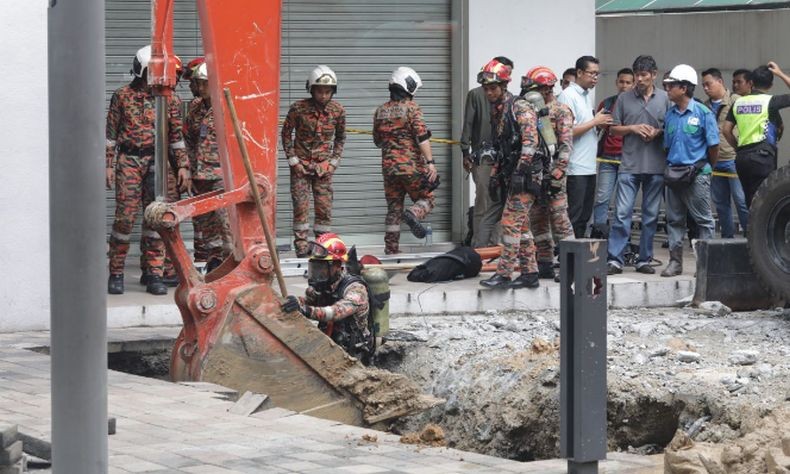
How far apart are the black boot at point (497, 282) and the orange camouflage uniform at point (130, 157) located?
108 inches

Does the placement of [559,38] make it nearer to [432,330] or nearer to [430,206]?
[430,206]

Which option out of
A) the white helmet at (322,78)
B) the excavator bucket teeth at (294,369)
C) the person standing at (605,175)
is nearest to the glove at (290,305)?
the excavator bucket teeth at (294,369)

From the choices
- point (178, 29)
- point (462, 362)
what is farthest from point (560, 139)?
point (178, 29)

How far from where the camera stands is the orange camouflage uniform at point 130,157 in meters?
12.6

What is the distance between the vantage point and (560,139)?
13.1 meters

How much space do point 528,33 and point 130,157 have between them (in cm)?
488

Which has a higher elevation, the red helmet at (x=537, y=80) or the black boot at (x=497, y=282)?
the red helmet at (x=537, y=80)

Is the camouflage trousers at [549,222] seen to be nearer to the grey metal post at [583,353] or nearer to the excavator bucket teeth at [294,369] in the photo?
the excavator bucket teeth at [294,369]

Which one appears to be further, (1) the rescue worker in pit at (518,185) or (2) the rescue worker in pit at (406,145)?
(2) the rescue worker in pit at (406,145)

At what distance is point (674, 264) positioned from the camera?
1373 centimetres

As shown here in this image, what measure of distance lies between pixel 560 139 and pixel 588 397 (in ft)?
22.7

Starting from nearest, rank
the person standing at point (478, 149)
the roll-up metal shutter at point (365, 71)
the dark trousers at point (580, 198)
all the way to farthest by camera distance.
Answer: the dark trousers at point (580, 198), the person standing at point (478, 149), the roll-up metal shutter at point (365, 71)

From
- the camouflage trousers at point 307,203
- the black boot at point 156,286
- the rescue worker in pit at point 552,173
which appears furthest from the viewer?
the camouflage trousers at point 307,203

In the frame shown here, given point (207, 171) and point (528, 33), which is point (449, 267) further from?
point (528, 33)
